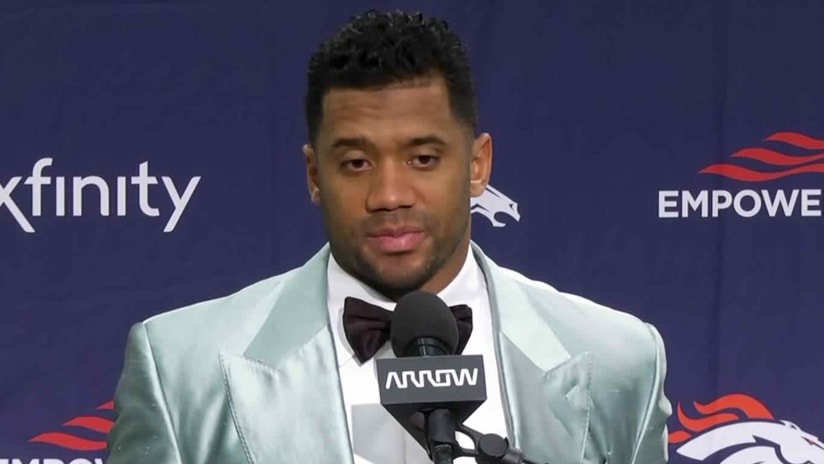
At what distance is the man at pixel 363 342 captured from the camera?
1.78 metres

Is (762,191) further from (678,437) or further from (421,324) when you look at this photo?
(421,324)

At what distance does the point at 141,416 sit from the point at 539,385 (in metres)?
0.48

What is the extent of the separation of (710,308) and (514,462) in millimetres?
1864

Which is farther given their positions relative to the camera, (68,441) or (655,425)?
(68,441)

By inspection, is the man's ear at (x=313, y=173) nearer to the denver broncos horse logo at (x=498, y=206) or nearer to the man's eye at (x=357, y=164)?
the man's eye at (x=357, y=164)

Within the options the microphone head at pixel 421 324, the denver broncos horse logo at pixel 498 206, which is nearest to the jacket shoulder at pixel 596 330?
the microphone head at pixel 421 324

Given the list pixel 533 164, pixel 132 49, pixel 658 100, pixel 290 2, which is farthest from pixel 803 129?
pixel 132 49

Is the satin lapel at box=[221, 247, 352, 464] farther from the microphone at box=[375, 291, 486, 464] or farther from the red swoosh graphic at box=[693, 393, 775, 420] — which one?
the red swoosh graphic at box=[693, 393, 775, 420]

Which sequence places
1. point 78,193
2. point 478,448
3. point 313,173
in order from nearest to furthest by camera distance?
point 478,448 < point 313,173 < point 78,193

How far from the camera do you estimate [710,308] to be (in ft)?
10.5

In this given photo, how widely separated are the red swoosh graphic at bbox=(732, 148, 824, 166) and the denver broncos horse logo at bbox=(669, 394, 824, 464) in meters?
0.49

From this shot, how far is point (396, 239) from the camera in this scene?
1.77 meters

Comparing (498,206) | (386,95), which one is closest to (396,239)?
(386,95)

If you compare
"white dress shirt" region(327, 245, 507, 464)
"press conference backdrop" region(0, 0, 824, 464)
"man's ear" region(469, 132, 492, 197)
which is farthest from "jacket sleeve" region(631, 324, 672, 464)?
"press conference backdrop" region(0, 0, 824, 464)
